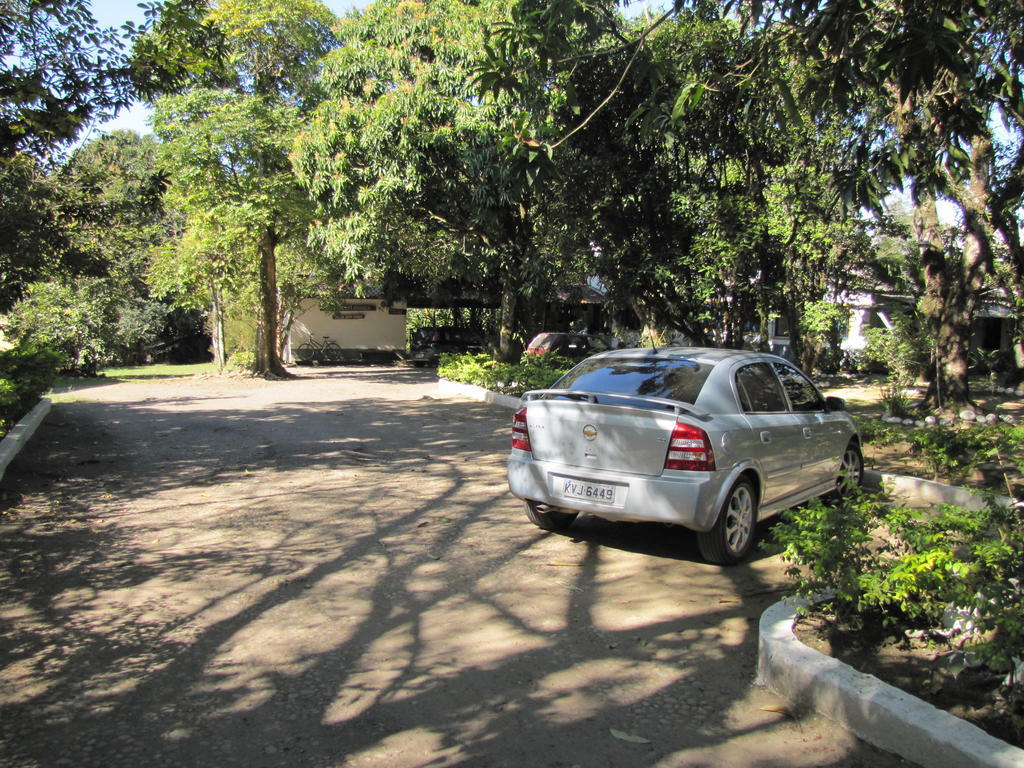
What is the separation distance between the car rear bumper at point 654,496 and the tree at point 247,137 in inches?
665

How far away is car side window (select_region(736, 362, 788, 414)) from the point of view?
6.09m

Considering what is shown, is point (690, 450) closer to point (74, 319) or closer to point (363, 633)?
point (363, 633)

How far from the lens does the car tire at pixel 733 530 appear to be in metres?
5.55

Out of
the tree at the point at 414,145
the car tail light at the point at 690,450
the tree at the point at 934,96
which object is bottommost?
the car tail light at the point at 690,450

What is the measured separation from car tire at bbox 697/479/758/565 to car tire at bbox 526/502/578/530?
128cm

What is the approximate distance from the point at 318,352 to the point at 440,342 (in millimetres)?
5732

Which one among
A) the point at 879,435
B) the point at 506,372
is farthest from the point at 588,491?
the point at 506,372

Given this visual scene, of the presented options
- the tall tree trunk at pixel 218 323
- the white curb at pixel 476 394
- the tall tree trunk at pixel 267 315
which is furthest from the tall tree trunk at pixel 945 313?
the tall tree trunk at pixel 218 323

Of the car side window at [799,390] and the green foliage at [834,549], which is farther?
the car side window at [799,390]

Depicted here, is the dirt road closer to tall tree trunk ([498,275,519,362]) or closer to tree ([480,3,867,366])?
tree ([480,3,867,366])

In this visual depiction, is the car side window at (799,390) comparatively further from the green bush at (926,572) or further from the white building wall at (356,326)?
the white building wall at (356,326)

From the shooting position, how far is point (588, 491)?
5707 mm

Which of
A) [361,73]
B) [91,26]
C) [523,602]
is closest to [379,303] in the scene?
[361,73]

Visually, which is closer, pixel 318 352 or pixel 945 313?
pixel 945 313
